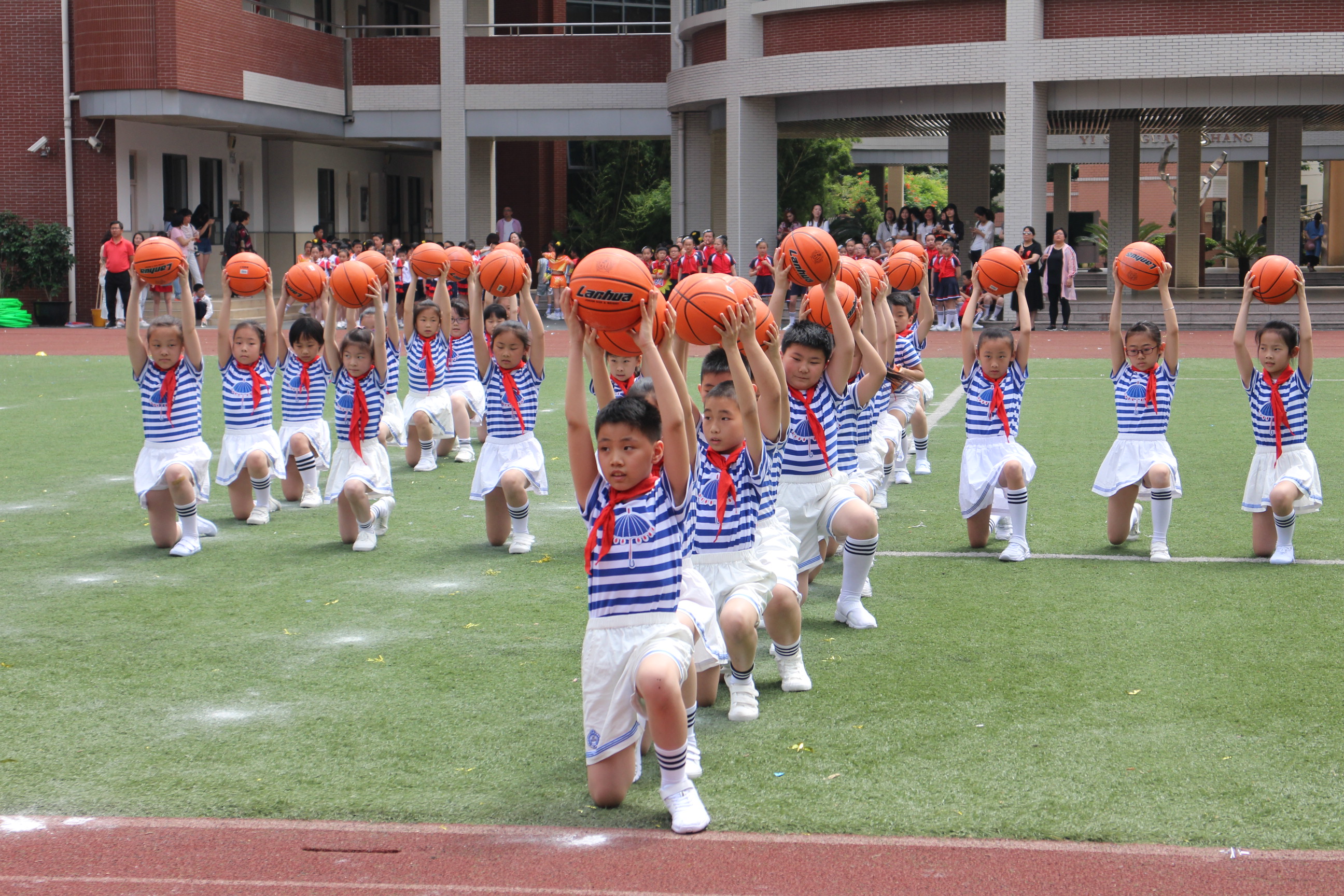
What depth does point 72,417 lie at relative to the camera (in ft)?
48.4

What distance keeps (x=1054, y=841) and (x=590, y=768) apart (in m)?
1.47

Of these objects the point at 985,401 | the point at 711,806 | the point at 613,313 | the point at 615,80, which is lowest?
the point at 711,806

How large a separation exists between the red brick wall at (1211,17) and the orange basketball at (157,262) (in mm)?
21757

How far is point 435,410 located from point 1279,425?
269 inches

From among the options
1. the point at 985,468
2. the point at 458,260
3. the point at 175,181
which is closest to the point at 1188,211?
the point at 175,181

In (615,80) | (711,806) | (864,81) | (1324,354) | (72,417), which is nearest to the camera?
(711,806)

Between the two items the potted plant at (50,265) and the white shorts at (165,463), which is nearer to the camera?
the white shorts at (165,463)

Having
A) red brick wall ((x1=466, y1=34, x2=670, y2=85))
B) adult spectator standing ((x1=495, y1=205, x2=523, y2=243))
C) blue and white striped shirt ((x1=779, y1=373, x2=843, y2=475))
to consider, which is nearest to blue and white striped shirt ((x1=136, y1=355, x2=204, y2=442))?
blue and white striped shirt ((x1=779, y1=373, x2=843, y2=475))

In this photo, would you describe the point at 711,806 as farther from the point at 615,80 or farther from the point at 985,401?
the point at 615,80

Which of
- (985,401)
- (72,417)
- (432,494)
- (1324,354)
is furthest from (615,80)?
(985,401)

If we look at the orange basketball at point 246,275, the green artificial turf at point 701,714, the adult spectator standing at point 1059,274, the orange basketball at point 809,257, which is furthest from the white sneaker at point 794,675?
the adult spectator standing at point 1059,274

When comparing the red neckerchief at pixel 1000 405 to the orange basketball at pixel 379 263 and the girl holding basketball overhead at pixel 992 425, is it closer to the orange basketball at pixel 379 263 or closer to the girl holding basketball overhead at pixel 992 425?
the girl holding basketball overhead at pixel 992 425

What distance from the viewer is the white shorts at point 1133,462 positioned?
8344 millimetres

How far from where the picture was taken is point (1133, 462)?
841 cm
